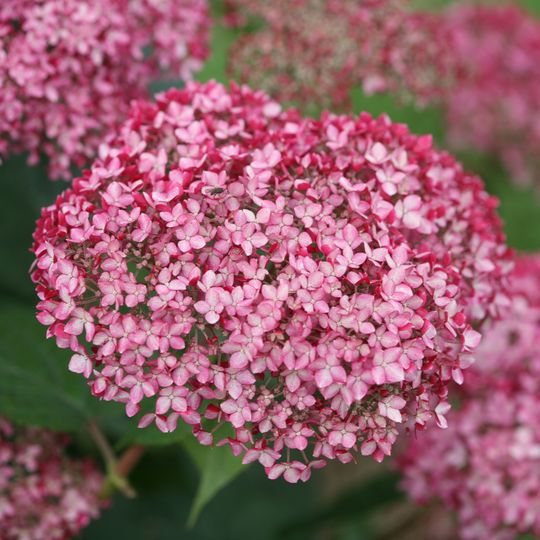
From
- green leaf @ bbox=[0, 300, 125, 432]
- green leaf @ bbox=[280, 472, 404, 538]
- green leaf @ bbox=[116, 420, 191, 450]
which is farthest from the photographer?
green leaf @ bbox=[280, 472, 404, 538]

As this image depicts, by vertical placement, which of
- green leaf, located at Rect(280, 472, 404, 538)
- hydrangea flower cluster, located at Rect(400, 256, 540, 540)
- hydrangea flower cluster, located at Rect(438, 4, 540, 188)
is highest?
hydrangea flower cluster, located at Rect(438, 4, 540, 188)

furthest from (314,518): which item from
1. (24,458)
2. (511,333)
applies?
(24,458)

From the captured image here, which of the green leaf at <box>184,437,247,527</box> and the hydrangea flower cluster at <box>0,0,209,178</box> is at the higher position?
the hydrangea flower cluster at <box>0,0,209,178</box>

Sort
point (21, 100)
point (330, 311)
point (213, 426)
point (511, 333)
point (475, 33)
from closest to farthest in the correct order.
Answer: point (330, 311)
point (213, 426)
point (21, 100)
point (511, 333)
point (475, 33)

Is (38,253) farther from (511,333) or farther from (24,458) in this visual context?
(511,333)

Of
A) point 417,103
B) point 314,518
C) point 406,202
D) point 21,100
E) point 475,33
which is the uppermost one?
point 475,33

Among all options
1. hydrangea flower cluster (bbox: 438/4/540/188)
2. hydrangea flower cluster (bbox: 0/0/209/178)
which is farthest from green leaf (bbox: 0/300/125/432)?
hydrangea flower cluster (bbox: 438/4/540/188)

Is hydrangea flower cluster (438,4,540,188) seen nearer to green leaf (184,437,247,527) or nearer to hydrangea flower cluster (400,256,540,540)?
hydrangea flower cluster (400,256,540,540)
